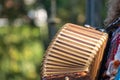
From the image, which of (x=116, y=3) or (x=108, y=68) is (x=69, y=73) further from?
(x=116, y=3)

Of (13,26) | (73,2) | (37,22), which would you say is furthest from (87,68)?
(73,2)

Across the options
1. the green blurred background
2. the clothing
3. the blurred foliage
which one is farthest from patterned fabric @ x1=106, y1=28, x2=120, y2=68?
the blurred foliage

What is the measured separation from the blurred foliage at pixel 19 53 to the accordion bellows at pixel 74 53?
746cm

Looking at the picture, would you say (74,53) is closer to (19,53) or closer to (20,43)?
(19,53)

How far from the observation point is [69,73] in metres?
1.80

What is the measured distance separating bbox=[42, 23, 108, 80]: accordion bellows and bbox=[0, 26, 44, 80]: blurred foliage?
7461 mm

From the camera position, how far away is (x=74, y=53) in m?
1.80

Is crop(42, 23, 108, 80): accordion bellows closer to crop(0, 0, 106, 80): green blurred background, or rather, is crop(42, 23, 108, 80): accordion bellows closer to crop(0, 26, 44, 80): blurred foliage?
crop(0, 0, 106, 80): green blurred background

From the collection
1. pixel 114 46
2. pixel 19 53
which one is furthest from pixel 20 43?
pixel 114 46

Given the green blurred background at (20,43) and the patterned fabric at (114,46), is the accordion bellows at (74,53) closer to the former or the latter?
the patterned fabric at (114,46)

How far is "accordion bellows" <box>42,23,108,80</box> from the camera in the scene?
5.82 feet

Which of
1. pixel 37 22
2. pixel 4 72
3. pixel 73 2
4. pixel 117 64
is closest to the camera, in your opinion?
pixel 117 64

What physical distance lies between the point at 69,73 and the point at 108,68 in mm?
113

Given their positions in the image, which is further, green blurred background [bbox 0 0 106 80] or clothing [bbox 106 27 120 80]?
green blurred background [bbox 0 0 106 80]
